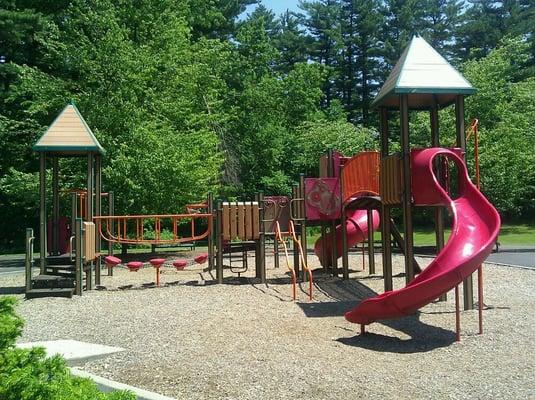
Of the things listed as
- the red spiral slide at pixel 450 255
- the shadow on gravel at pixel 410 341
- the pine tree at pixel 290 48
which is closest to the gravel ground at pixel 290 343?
the shadow on gravel at pixel 410 341

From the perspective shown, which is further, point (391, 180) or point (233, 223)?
point (233, 223)

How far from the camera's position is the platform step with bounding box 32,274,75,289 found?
11.9 m

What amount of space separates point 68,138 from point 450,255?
8.62 m

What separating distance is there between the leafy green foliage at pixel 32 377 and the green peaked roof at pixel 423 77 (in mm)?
6906

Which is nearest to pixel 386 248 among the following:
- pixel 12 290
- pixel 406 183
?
pixel 406 183

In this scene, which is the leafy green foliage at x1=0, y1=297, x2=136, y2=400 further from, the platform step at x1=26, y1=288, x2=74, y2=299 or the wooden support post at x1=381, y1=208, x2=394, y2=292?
the wooden support post at x1=381, y1=208, x2=394, y2=292

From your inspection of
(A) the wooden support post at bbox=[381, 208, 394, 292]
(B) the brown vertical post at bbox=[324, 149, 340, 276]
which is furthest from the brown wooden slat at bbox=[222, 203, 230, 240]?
(A) the wooden support post at bbox=[381, 208, 394, 292]

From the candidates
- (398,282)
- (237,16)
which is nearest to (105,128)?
(398,282)

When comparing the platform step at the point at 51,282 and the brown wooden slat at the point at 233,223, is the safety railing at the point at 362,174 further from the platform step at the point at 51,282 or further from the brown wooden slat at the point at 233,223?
the platform step at the point at 51,282

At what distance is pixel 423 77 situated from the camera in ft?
31.7

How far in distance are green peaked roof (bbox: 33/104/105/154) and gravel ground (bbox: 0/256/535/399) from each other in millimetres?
3164

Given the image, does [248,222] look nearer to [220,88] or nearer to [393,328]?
[393,328]

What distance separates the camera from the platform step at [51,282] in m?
11.9

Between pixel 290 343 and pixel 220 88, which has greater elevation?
pixel 220 88
